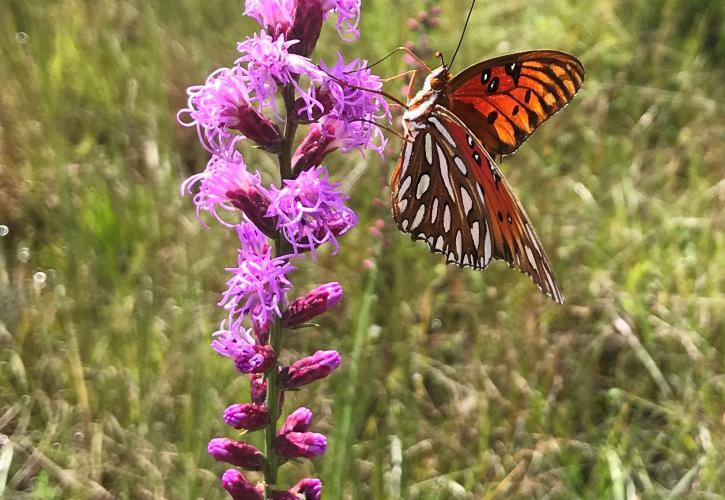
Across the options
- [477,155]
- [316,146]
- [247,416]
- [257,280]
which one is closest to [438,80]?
[477,155]

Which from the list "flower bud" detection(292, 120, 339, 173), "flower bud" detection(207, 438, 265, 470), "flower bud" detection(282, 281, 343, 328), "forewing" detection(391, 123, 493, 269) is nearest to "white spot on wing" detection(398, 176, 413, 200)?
"forewing" detection(391, 123, 493, 269)

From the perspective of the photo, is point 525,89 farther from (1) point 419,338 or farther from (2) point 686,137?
(2) point 686,137

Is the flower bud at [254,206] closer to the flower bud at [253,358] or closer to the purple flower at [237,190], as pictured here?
the purple flower at [237,190]

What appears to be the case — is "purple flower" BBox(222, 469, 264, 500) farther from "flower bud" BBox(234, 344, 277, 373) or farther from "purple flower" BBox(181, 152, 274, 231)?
"purple flower" BBox(181, 152, 274, 231)

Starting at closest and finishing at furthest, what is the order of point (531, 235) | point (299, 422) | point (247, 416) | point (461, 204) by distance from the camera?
point (247, 416) → point (299, 422) → point (531, 235) → point (461, 204)

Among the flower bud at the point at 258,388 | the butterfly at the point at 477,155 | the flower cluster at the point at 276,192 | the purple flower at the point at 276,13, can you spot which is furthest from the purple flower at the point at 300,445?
the purple flower at the point at 276,13

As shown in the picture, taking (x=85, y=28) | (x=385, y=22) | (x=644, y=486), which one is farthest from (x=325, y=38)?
(x=644, y=486)

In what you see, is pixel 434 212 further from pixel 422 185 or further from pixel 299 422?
pixel 299 422
